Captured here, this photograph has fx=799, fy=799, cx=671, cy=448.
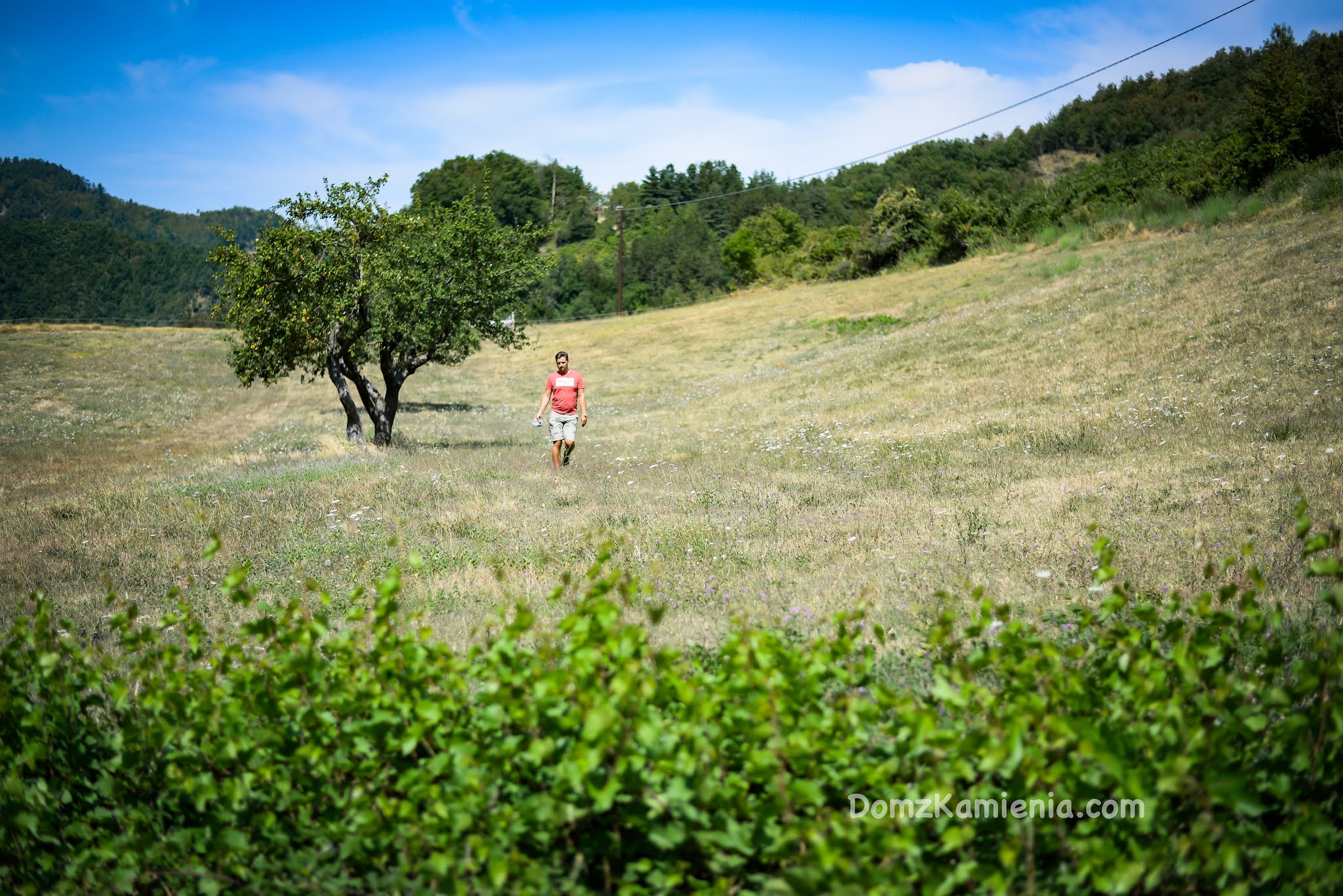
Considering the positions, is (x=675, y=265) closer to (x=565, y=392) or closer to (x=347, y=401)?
(x=347, y=401)

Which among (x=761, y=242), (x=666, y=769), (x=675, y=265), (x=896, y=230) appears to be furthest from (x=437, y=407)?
(x=761, y=242)

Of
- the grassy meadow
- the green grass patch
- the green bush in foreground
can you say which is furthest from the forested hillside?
the green bush in foreground

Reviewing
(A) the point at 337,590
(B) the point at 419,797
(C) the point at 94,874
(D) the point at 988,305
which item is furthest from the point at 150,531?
(D) the point at 988,305

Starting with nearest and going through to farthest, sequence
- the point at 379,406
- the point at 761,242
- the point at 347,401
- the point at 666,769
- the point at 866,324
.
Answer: the point at 666,769
the point at 347,401
the point at 379,406
the point at 866,324
the point at 761,242

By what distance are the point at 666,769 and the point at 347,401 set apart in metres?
19.4

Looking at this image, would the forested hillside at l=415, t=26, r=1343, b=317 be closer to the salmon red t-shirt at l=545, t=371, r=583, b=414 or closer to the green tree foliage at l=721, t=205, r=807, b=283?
the green tree foliage at l=721, t=205, r=807, b=283

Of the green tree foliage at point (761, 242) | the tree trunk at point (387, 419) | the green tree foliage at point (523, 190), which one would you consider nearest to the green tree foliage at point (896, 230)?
the green tree foliage at point (761, 242)

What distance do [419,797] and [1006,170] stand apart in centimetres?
10255

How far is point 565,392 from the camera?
14648mm

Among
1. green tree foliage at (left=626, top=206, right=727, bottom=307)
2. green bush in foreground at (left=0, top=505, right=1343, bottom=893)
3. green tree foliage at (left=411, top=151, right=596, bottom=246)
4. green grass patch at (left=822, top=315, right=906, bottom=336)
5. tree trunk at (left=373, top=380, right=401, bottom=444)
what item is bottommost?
green bush in foreground at (left=0, top=505, right=1343, bottom=893)

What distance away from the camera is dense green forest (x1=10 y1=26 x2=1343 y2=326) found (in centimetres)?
3306

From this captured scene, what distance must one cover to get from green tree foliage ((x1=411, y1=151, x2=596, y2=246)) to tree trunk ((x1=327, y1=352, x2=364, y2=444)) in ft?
327

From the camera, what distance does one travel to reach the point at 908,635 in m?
5.59

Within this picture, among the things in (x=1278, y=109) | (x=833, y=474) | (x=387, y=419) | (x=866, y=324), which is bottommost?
(x=833, y=474)
